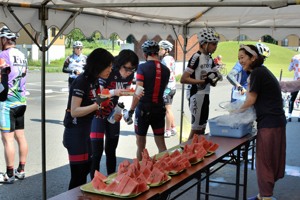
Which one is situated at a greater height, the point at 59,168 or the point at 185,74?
the point at 185,74

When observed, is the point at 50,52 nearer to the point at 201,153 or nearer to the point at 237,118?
the point at 237,118

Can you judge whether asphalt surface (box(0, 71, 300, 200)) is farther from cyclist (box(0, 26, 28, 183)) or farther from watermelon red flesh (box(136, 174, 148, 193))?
watermelon red flesh (box(136, 174, 148, 193))

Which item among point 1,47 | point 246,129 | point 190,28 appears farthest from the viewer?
point 190,28

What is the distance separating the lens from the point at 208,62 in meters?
6.04

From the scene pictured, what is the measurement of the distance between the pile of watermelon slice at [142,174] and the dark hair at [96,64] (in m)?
0.93

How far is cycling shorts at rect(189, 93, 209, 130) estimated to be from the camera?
6.03 meters

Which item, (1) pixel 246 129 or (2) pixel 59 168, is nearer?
(1) pixel 246 129

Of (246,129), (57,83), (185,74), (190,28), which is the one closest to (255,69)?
(246,129)

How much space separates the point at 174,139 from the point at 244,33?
2577mm

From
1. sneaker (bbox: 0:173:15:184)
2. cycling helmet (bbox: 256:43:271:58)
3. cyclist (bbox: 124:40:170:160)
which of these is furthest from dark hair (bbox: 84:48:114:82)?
sneaker (bbox: 0:173:15:184)

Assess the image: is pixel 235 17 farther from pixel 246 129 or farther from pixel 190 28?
pixel 246 129

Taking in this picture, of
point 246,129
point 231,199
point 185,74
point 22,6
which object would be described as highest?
point 22,6

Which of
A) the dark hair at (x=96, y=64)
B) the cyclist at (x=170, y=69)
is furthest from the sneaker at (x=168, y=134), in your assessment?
the dark hair at (x=96, y=64)

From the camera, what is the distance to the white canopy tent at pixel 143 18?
4514 mm
